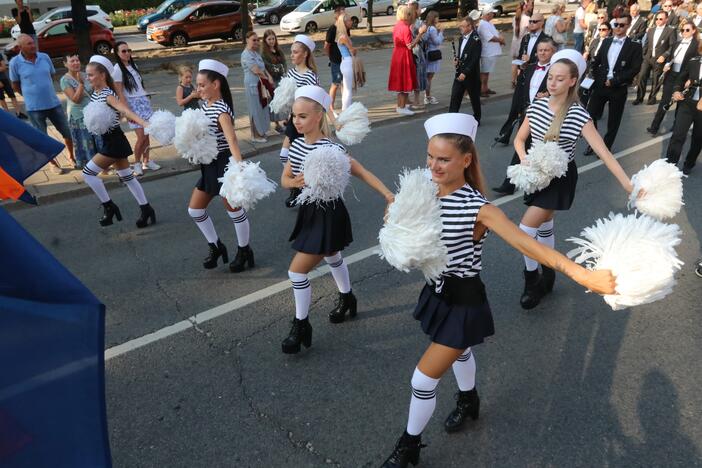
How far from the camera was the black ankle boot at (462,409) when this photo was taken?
3.18m

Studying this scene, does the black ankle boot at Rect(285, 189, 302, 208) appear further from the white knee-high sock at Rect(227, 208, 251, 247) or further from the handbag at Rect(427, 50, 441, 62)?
the handbag at Rect(427, 50, 441, 62)

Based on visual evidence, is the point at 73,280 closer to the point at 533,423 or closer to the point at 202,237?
the point at 533,423

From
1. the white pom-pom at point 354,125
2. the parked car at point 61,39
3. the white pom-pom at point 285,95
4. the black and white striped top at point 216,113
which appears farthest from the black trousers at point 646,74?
the parked car at point 61,39

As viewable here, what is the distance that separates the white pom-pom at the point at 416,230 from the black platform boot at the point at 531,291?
2.25m

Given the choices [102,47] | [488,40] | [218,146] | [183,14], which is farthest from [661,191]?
[183,14]

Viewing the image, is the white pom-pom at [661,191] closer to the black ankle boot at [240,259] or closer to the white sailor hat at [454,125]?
the white sailor hat at [454,125]

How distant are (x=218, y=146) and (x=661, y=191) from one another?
3.65 metres

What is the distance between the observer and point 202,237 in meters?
6.08

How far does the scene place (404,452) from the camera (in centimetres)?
290

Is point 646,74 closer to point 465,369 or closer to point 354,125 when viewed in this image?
point 354,125

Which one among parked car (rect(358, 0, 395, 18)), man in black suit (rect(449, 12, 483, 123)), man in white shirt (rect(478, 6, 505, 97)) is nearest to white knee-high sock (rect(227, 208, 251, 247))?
man in black suit (rect(449, 12, 483, 123))

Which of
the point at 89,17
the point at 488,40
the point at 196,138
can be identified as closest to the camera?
the point at 196,138

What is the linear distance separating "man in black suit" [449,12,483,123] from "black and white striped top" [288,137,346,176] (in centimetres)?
653

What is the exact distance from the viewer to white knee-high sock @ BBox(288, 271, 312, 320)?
382cm
